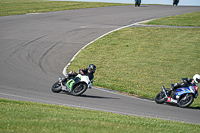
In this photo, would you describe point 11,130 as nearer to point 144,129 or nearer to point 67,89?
point 144,129

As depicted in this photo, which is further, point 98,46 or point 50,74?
point 98,46

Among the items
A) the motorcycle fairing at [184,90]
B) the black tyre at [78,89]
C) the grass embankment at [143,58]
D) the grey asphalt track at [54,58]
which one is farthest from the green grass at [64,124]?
the grass embankment at [143,58]

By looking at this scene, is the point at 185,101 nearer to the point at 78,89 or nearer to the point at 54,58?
the point at 78,89

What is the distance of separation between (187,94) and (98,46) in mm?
14023

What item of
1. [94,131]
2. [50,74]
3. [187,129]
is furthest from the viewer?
[50,74]

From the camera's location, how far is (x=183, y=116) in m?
11.9

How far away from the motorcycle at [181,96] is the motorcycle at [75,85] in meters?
3.48

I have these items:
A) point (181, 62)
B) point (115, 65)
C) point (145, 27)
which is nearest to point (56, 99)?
point (115, 65)

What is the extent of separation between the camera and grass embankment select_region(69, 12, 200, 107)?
1738cm

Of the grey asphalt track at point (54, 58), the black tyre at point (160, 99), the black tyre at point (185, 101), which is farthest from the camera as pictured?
the black tyre at point (160, 99)

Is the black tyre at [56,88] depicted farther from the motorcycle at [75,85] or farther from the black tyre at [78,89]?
the black tyre at [78,89]

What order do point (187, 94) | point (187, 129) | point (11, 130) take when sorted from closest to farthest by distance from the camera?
point (11, 130) → point (187, 129) → point (187, 94)

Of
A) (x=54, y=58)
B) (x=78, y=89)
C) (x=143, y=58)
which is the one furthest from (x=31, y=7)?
(x=78, y=89)

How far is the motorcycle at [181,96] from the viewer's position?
12886 millimetres
